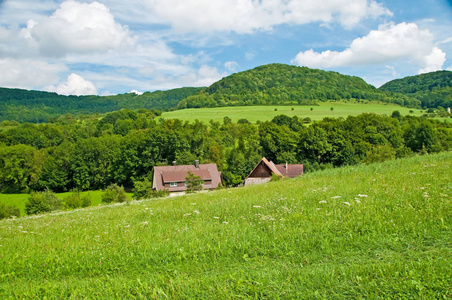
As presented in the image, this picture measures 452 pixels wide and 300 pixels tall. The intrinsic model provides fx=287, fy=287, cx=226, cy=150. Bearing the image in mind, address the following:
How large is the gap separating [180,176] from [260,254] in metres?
62.8

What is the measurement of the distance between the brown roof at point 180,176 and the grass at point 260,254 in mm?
57439

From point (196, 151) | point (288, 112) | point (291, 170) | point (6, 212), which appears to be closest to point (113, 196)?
point (6, 212)

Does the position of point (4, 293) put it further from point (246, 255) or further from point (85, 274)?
point (246, 255)

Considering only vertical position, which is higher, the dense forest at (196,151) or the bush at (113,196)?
the dense forest at (196,151)

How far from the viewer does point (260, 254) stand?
21.3 ft

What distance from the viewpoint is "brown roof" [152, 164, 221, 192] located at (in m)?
67.1

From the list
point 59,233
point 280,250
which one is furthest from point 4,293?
point 280,250

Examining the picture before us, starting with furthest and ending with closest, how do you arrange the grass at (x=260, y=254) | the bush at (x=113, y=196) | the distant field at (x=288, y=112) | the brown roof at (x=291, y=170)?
the distant field at (x=288, y=112)
the brown roof at (x=291, y=170)
the bush at (x=113, y=196)
the grass at (x=260, y=254)

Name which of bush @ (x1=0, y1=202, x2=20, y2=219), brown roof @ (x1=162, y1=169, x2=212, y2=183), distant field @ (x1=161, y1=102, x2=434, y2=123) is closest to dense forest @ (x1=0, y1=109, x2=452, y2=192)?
brown roof @ (x1=162, y1=169, x2=212, y2=183)

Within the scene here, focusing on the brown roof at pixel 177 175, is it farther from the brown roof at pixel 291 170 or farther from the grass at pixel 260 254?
the grass at pixel 260 254

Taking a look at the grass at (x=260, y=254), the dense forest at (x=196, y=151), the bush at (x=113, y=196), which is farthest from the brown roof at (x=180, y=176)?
the grass at (x=260, y=254)

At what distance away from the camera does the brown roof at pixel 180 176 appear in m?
67.1

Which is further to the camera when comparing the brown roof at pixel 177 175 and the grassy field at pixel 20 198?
the grassy field at pixel 20 198

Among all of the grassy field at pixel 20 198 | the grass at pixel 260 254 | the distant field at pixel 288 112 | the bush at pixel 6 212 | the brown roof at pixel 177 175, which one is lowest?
the grassy field at pixel 20 198
